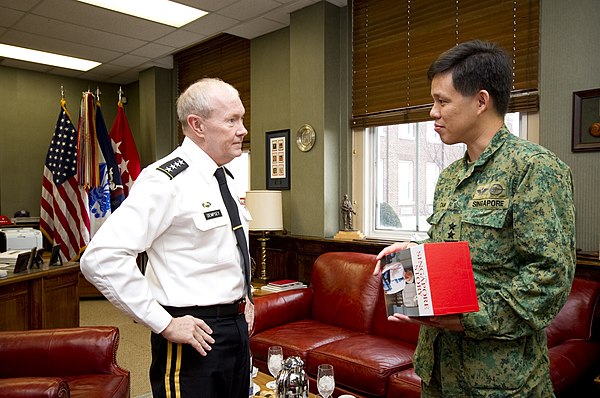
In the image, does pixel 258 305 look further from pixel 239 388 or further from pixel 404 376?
pixel 239 388

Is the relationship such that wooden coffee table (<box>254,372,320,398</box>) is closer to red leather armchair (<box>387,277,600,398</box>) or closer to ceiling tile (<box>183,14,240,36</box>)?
red leather armchair (<box>387,277,600,398</box>)

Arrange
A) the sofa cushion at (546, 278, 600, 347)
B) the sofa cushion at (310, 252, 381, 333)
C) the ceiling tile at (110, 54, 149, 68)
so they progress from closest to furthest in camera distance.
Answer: the sofa cushion at (546, 278, 600, 347) < the sofa cushion at (310, 252, 381, 333) < the ceiling tile at (110, 54, 149, 68)

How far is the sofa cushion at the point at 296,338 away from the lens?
9.45ft

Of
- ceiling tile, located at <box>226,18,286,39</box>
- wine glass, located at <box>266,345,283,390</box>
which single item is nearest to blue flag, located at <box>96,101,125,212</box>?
ceiling tile, located at <box>226,18,286,39</box>

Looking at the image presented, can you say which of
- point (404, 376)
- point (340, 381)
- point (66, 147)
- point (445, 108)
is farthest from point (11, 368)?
point (66, 147)

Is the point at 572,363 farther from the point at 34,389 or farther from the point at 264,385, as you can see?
the point at 34,389

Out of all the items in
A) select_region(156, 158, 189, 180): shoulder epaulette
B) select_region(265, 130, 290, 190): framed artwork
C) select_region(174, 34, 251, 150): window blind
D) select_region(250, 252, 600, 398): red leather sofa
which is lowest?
select_region(250, 252, 600, 398): red leather sofa

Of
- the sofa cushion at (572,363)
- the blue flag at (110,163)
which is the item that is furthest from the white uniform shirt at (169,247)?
the blue flag at (110,163)

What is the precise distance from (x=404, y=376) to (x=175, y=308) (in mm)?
1454

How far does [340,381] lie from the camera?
264 cm

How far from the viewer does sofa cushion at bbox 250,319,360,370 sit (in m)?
2.88

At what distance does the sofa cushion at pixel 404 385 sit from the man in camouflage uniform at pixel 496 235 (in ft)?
3.50

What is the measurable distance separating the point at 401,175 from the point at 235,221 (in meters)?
2.60

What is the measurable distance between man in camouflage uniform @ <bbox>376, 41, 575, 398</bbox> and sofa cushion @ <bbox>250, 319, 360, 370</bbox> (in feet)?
5.29
